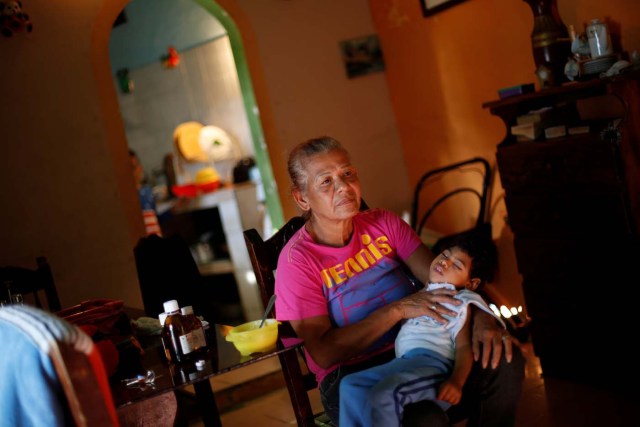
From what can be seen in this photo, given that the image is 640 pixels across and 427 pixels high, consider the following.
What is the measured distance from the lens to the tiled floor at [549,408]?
10.5 ft

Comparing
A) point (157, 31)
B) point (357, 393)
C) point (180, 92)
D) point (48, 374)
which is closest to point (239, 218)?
point (180, 92)

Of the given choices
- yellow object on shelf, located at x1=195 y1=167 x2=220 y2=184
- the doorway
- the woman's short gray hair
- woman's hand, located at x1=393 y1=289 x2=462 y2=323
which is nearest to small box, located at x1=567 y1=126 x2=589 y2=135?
the woman's short gray hair

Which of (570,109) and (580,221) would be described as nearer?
(580,221)

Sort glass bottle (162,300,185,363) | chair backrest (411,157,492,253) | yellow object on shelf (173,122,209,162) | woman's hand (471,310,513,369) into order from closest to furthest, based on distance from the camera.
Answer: woman's hand (471,310,513,369)
glass bottle (162,300,185,363)
chair backrest (411,157,492,253)
yellow object on shelf (173,122,209,162)

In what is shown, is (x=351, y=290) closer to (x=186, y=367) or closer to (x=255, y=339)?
(x=255, y=339)

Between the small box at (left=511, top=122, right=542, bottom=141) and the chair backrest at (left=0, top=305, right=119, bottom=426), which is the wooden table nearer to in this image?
the chair backrest at (left=0, top=305, right=119, bottom=426)

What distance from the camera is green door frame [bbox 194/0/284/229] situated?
471cm

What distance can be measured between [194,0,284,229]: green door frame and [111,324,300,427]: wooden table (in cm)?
251

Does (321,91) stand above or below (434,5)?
below

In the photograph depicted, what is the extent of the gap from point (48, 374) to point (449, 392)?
1.05 m

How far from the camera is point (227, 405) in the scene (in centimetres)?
427

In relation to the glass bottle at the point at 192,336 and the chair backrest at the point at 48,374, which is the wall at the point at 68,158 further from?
the chair backrest at the point at 48,374

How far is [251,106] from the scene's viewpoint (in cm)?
486

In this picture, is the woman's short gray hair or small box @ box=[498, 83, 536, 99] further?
small box @ box=[498, 83, 536, 99]
